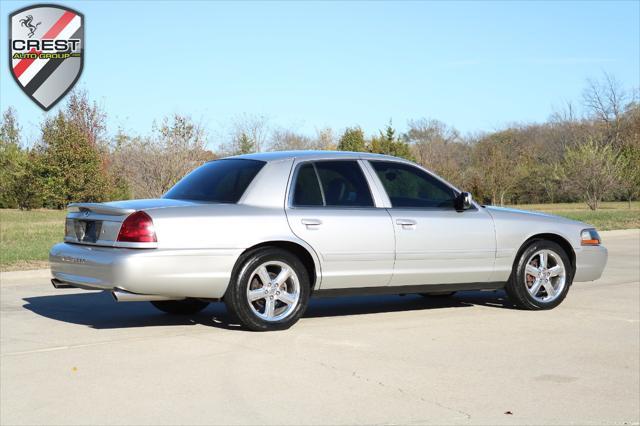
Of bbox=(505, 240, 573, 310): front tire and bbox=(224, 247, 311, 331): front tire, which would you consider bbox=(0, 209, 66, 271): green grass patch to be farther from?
bbox=(505, 240, 573, 310): front tire

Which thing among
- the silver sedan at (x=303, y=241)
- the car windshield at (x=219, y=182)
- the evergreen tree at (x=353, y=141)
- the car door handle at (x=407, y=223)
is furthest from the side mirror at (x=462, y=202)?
the evergreen tree at (x=353, y=141)

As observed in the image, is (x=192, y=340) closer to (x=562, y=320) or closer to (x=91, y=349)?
(x=91, y=349)

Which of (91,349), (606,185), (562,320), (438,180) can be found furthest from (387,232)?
(606,185)

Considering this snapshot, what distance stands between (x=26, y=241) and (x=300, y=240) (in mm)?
13083

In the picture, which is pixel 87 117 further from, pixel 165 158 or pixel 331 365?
pixel 331 365

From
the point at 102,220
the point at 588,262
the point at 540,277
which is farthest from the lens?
the point at 588,262

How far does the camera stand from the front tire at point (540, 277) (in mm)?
9531

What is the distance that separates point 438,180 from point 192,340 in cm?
317

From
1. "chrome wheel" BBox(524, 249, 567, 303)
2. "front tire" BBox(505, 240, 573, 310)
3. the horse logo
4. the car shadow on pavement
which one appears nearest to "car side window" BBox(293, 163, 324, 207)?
the car shadow on pavement

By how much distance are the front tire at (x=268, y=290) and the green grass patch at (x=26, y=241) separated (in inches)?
267

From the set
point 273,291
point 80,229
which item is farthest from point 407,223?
point 80,229

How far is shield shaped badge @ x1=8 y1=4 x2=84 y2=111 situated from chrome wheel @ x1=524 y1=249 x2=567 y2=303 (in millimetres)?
15597

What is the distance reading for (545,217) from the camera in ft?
32.2

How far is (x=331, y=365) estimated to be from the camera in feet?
21.9
